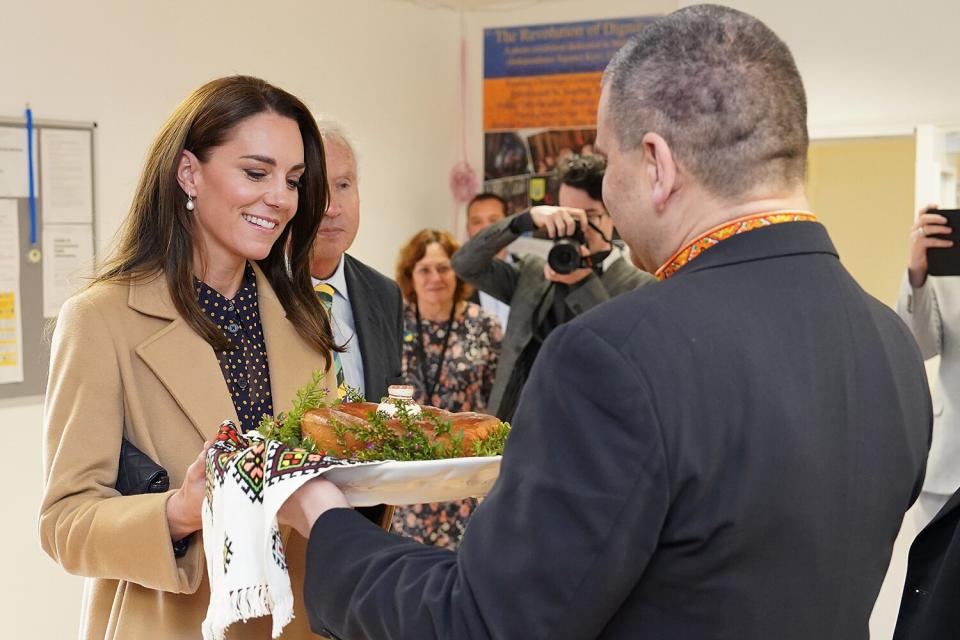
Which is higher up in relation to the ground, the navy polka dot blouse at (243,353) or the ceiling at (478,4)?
the ceiling at (478,4)

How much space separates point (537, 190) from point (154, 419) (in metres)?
4.44

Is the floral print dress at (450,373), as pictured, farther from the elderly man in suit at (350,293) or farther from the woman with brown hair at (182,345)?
the woman with brown hair at (182,345)

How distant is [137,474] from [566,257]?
209 centimetres

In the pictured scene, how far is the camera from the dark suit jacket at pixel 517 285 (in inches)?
143

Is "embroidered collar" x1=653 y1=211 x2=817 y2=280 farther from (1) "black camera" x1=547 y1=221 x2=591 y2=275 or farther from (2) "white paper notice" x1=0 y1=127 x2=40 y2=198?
(2) "white paper notice" x1=0 y1=127 x2=40 y2=198

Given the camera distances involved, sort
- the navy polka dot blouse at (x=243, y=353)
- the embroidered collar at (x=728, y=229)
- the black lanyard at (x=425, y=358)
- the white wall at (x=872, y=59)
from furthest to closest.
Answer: the white wall at (x=872, y=59) < the black lanyard at (x=425, y=358) < the navy polka dot blouse at (x=243, y=353) < the embroidered collar at (x=728, y=229)

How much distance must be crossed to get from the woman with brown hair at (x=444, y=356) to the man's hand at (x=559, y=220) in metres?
0.96

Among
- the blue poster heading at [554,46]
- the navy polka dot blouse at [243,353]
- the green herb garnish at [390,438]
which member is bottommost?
the green herb garnish at [390,438]

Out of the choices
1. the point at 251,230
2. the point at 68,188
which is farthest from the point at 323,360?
the point at 68,188

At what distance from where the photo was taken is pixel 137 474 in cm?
175

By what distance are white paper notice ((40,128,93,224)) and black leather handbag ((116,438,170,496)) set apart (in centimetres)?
260

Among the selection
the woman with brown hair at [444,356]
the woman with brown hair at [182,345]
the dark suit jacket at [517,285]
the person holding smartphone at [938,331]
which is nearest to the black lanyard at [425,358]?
the woman with brown hair at [444,356]

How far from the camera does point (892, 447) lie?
113cm

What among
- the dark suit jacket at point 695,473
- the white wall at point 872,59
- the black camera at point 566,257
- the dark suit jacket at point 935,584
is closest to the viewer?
the dark suit jacket at point 695,473
